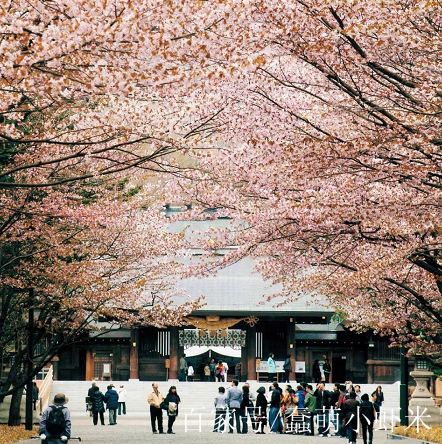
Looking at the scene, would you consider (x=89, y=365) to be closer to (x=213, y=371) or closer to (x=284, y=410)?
(x=213, y=371)

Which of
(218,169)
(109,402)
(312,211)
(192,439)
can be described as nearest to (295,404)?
(192,439)

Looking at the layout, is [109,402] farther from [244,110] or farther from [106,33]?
[106,33]

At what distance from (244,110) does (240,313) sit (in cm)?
2989

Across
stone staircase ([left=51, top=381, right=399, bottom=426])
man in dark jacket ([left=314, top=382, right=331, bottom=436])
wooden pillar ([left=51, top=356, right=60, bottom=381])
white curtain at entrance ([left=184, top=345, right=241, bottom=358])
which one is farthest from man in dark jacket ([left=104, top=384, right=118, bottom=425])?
white curtain at entrance ([left=184, top=345, right=241, bottom=358])

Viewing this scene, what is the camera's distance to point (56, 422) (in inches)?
488

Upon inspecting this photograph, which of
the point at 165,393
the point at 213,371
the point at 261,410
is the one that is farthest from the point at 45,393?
the point at 261,410

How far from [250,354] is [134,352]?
5.70m

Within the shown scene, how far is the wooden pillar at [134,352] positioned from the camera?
1629 inches

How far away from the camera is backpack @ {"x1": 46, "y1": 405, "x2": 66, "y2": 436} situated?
12398 millimetres

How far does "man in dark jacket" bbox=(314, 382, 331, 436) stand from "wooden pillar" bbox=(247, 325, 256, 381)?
15.9m

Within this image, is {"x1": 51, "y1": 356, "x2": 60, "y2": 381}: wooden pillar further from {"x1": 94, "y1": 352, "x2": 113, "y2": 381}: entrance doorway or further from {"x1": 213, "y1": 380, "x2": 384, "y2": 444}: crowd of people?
{"x1": 213, "y1": 380, "x2": 384, "y2": 444}: crowd of people

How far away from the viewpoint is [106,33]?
791cm

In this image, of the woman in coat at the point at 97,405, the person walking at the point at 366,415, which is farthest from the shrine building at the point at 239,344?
the person walking at the point at 366,415

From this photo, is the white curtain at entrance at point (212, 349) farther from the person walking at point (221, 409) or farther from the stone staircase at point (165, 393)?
the person walking at point (221, 409)
